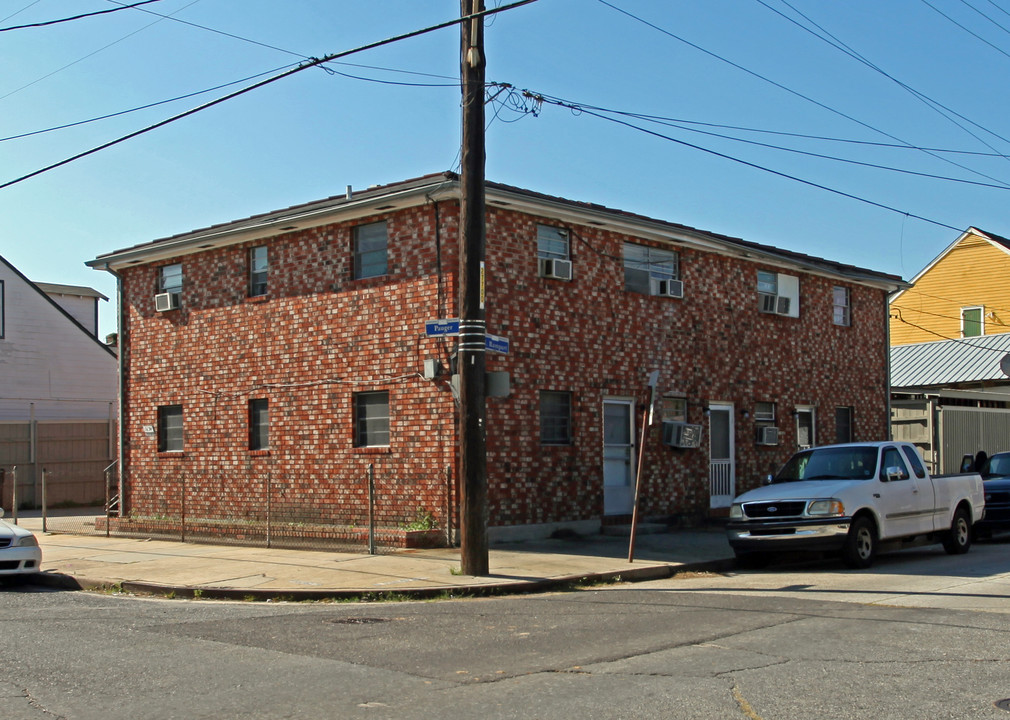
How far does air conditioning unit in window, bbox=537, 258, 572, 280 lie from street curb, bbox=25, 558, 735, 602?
5612 millimetres

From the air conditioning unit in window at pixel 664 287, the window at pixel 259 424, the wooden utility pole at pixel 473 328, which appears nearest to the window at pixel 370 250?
the window at pixel 259 424

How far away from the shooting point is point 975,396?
1113 inches

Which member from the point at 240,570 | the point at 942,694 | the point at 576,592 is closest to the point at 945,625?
the point at 942,694

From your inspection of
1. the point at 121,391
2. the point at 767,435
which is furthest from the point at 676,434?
the point at 121,391

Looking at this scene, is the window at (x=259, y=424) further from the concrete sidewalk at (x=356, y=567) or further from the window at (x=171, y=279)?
the window at (x=171, y=279)

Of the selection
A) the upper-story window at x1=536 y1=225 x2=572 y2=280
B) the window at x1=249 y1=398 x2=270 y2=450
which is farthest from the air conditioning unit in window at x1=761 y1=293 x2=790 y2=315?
the window at x1=249 y1=398 x2=270 y2=450

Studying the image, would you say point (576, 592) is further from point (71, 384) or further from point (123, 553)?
point (71, 384)

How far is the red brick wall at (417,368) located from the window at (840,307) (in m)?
1.86

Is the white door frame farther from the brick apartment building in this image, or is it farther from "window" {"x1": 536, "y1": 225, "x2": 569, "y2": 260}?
"window" {"x1": 536, "y1": 225, "x2": 569, "y2": 260}

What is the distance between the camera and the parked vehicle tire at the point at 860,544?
553 inches

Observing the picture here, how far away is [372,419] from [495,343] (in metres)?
4.60

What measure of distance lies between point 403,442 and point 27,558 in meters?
5.72

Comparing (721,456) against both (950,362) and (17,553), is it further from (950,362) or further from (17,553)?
(950,362)

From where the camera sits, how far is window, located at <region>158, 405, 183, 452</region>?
68.2 feet
